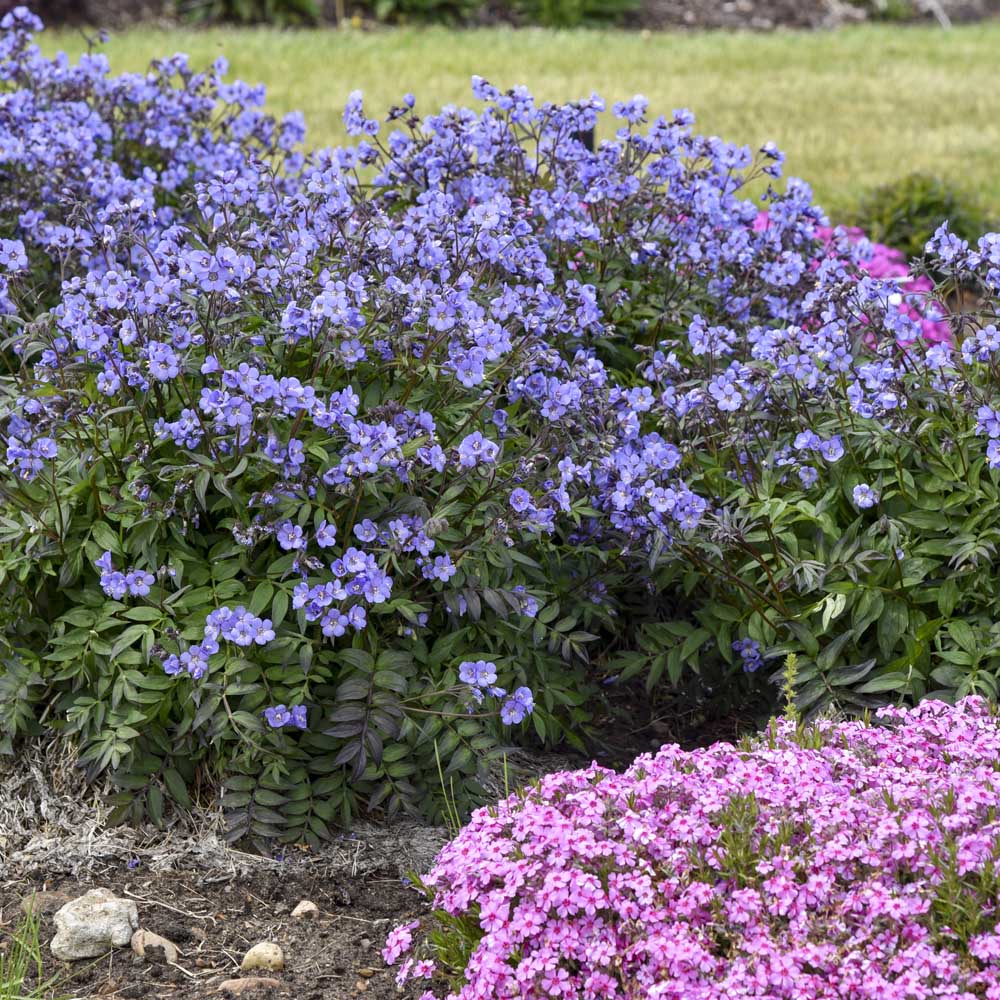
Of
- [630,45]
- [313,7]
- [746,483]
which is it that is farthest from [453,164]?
[313,7]

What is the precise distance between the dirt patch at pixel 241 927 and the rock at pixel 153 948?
15 mm

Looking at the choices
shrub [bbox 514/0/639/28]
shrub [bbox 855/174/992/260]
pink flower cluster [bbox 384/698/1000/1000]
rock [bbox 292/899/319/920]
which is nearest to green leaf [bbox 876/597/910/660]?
pink flower cluster [bbox 384/698/1000/1000]

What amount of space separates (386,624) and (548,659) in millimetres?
441

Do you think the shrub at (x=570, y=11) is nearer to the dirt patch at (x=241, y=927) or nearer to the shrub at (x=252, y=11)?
the shrub at (x=252, y=11)

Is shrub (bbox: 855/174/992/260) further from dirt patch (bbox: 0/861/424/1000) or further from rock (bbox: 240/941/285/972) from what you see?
rock (bbox: 240/941/285/972)

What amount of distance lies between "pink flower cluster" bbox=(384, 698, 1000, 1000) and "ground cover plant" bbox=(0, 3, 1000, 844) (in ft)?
1.91

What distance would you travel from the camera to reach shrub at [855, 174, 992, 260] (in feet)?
23.3

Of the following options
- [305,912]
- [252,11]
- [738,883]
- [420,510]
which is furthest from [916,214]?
[252,11]

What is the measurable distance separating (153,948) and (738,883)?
1228mm

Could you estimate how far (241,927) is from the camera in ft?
9.71

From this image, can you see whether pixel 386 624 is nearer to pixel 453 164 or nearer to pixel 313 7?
pixel 453 164

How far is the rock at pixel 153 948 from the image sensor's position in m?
2.83

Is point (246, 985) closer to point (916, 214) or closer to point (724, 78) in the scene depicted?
point (916, 214)

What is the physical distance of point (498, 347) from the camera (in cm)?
322
